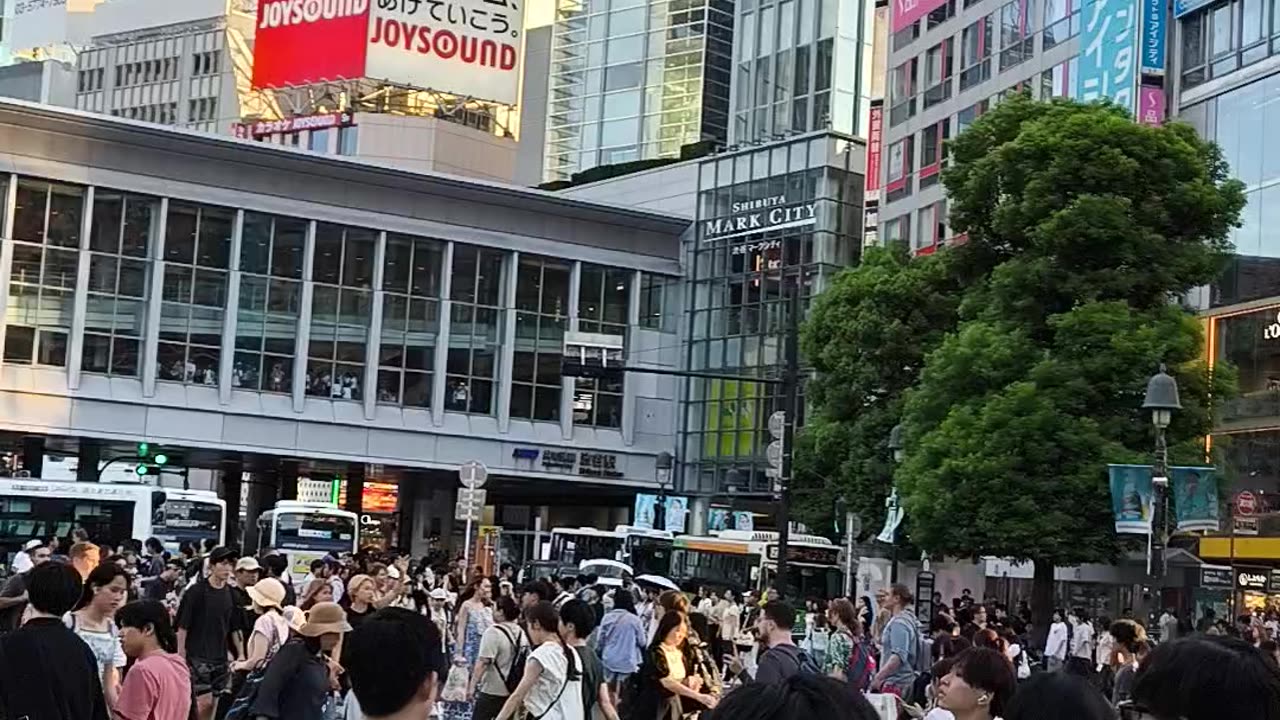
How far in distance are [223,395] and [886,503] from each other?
858 inches

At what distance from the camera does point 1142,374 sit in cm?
3244

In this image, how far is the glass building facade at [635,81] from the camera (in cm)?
7831

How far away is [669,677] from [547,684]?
280 centimetres

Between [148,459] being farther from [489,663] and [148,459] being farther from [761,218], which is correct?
[489,663]

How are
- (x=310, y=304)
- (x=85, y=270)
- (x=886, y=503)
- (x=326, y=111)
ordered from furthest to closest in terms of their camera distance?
1. (x=326, y=111)
2. (x=310, y=304)
3. (x=85, y=270)
4. (x=886, y=503)

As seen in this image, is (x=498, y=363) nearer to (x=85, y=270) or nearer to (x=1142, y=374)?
(x=85, y=270)

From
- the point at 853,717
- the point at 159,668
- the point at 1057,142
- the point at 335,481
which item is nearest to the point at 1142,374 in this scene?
the point at 1057,142

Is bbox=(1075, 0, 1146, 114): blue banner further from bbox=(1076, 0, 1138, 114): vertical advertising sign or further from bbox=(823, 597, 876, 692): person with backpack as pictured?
bbox=(823, 597, 876, 692): person with backpack

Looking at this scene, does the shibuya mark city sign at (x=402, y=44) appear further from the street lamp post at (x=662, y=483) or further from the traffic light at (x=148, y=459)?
the traffic light at (x=148, y=459)

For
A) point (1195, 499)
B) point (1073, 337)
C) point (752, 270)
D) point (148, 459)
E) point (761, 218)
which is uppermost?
point (761, 218)

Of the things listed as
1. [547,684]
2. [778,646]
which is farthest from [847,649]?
[547,684]

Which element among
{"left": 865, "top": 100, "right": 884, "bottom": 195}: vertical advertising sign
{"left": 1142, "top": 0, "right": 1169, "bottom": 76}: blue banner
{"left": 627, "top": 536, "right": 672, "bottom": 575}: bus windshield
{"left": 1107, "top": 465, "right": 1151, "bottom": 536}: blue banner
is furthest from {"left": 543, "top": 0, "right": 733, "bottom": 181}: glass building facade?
{"left": 1107, "top": 465, "right": 1151, "bottom": 536}: blue banner

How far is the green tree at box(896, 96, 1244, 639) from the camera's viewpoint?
32.7 m

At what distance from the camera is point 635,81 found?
80.6 meters
